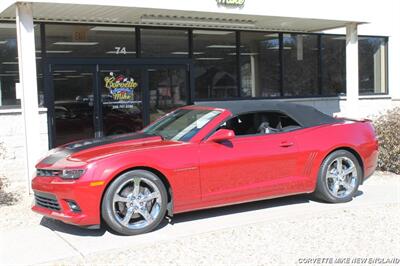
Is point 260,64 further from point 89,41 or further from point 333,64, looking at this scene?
point 89,41

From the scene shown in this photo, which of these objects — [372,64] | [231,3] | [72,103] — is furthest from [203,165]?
[372,64]

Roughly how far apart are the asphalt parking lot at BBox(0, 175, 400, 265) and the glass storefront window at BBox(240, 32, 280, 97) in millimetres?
6483

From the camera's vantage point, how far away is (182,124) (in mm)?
7027

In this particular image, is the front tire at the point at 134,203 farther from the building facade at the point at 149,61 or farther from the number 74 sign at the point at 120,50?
the number 74 sign at the point at 120,50

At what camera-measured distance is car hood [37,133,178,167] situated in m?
6.04

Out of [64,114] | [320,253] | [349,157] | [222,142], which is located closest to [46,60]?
[64,114]

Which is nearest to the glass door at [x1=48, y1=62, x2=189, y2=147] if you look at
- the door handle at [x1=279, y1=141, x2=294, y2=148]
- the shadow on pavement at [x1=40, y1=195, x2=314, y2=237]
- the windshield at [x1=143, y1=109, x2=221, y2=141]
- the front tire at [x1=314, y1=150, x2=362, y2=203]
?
the windshield at [x1=143, y1=109, x2=221, y2=141]

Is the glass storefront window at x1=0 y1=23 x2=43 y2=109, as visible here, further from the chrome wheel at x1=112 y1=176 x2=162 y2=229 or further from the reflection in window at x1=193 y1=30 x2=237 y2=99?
the chrome wheel at x1=112 y1=176 x2=162 y2=229

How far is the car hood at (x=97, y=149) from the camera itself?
6.04m

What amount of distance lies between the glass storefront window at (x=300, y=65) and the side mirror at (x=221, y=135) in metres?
7.73

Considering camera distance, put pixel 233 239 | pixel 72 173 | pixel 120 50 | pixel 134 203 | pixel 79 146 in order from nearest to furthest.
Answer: pixel 233 239, pixel 72 173, pixel 134 203, pixel 79 146, pixel 120 50

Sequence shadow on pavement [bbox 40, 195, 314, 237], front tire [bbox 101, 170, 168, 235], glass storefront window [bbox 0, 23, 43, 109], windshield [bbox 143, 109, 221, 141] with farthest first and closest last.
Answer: glass storefront window [bbox 0, 23, 43, 109] < windshield [bbox 143, 109, 221, 141] < shadow on pavement [bbox 40, 195, 314, 237] < front tire [bbox 101, 170, 168, 235]

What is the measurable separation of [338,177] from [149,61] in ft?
18.8

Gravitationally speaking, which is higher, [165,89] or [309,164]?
[165,89]
